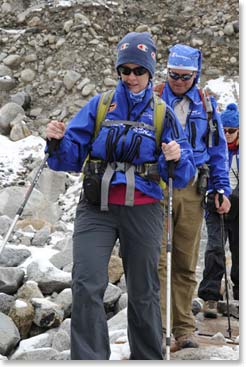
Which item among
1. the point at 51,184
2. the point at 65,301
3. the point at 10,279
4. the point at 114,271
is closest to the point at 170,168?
the point at 65,301

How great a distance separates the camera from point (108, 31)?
1728 centimetres

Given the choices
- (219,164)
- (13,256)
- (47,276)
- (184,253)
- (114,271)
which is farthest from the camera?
(13,256)

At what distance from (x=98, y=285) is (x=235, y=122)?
136 inches

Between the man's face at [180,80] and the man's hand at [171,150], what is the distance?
117 cm

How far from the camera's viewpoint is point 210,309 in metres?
6.29

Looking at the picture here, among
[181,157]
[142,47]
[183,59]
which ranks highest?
[183,59]

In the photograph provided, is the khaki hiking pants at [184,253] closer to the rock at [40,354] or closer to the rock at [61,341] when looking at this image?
the rock at [40,354]

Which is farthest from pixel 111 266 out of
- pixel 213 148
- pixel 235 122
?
pixel 213 148

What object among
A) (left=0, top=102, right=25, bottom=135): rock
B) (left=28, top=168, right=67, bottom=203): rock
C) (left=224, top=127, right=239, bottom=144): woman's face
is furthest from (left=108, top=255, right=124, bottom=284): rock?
(left=0, top=102, right=25, bottom=135): rock

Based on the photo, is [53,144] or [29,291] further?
[29,291]

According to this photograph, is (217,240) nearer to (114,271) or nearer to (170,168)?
(114,271)

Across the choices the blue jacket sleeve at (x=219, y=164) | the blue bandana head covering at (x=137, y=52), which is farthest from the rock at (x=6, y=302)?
the blue bandana head covering at (x=137, y=52)

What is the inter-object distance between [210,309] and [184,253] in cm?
169

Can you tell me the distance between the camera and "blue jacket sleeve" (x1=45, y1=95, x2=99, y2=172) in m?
3.81
